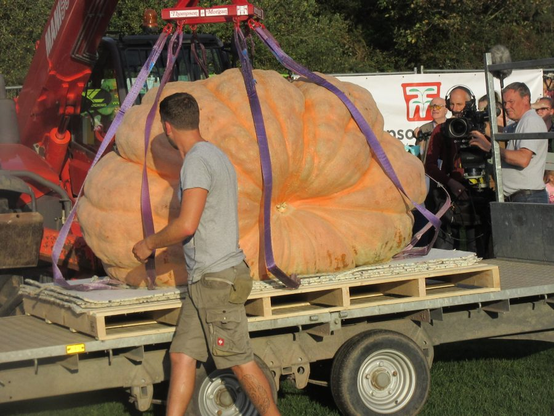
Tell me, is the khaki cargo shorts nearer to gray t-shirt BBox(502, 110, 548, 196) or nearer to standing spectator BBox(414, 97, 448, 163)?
gray t-shirt BBox(502, 110, 548, 196)

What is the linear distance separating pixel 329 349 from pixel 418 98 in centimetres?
938

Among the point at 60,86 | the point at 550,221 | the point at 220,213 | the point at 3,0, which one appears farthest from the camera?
the point at 3,0

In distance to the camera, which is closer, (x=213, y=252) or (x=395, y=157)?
(x=213, y=252)

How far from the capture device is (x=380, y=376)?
20.2ft

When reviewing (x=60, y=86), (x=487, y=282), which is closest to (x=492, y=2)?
(x=60, y=86)

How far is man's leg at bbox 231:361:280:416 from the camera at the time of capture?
5.27 metres

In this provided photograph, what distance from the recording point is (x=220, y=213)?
5.18 metres

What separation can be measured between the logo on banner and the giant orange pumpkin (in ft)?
27.8

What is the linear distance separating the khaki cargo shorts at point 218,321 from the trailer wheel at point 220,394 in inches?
15.1

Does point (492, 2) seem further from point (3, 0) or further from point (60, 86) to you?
point (60, 86)

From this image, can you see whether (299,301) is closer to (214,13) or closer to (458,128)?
(214,13)

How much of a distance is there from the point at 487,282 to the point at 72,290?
9.17 feet

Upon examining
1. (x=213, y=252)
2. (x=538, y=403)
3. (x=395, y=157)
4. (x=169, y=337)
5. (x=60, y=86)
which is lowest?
Result: (x=538, y=403)

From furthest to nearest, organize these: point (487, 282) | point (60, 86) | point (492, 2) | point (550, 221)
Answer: point (492, 2) < point (60, 86) < point (550, 221) < point (487, 282)
